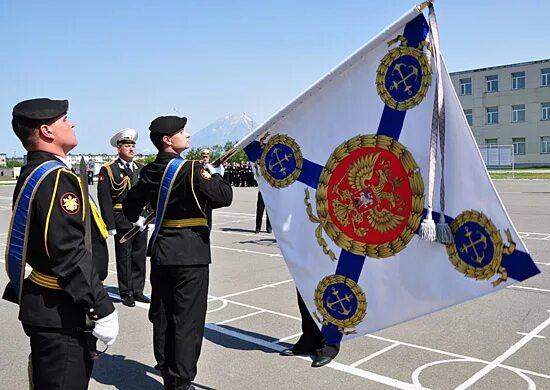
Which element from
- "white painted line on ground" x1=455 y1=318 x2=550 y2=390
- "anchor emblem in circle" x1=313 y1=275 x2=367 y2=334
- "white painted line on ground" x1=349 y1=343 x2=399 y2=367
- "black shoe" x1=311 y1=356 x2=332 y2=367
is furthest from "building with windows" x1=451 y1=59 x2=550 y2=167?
"anchor emblem in circle" x1=313 y1=275 x2=367 y2=334

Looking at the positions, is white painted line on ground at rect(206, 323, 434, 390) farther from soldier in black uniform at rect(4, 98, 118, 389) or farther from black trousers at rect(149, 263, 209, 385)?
soldier in black uniform at rect(4, 98, 118, 389)

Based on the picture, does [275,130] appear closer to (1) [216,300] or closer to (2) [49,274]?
(2) [49,274]

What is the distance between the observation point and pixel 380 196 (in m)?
3.59

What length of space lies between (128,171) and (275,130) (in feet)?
11.2

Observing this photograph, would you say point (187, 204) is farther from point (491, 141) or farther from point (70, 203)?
point (491, 141)

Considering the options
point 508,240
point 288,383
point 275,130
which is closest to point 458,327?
point 288,383

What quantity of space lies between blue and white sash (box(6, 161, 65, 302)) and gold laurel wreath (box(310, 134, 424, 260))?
1.72 m

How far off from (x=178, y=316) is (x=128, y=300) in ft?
9.48

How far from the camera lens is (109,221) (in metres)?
6.65

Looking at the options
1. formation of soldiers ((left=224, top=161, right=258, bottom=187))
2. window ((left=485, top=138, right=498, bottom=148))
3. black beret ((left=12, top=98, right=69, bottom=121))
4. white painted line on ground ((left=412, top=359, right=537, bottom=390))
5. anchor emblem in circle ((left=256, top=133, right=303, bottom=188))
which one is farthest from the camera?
window ((left=485, top=138, right=498, bottom=148))

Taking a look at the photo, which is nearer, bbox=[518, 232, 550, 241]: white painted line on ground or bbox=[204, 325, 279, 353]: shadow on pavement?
bbox=[204, 325, 279, 353]: shadow on pavement

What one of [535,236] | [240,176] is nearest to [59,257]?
[535,236]

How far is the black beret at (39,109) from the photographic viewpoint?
2.84 m

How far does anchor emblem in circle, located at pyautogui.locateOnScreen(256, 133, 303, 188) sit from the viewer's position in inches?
156
